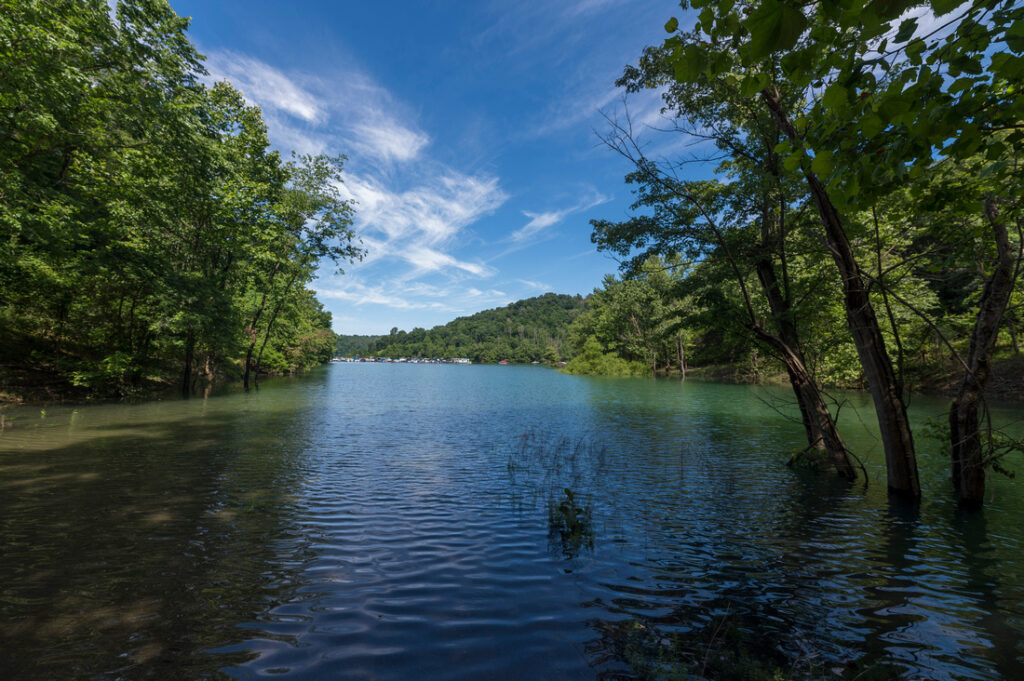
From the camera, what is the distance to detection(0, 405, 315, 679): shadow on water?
12.1 feet

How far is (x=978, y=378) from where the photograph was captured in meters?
7.80

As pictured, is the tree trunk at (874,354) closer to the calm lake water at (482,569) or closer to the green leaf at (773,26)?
the calm lake water at (482,569)

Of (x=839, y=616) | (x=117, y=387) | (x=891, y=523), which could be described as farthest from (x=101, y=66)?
(x=891, y=523)

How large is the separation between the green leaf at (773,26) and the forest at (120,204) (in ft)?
→ 54.4

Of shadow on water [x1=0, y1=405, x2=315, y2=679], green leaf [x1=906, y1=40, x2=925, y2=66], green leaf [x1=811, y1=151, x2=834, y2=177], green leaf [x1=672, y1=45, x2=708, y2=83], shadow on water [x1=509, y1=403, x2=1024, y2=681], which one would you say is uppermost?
green leaf [x1=906, y1=40, x2=925, y2=66]

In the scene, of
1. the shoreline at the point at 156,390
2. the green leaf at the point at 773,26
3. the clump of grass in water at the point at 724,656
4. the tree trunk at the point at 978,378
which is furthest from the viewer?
the shoreline at the point at 156,390

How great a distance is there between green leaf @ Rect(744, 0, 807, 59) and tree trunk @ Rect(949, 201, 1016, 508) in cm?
767

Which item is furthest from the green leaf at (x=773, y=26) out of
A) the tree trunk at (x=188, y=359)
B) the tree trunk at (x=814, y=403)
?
the tree trunk at (x=188, y=359)

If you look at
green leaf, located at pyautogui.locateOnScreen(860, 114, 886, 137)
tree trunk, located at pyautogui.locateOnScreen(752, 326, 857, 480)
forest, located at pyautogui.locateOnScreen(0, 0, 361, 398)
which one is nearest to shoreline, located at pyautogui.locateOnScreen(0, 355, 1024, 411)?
forest, located at pyautogui.locateOnScreen(0, 0, 361, 398)

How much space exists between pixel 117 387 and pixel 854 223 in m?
34.0

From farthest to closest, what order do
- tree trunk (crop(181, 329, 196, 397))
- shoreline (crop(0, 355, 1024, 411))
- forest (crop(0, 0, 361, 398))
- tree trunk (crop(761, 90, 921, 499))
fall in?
tree trunk (crop(181, 329, 196, 397)), shoreline (crop(0, 355, 1024, 411)), forest (crop(0, 0, 361, 398)), tree trunk (crop(761, 90, 921, 499))

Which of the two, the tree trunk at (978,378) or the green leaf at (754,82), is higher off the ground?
the green leaf at (754,82)

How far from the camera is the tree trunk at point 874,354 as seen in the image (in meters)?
8.34

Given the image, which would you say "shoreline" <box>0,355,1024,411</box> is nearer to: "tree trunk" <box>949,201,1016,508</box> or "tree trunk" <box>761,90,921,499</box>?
"tree trunk" <box>949,201,1016,508</box>
